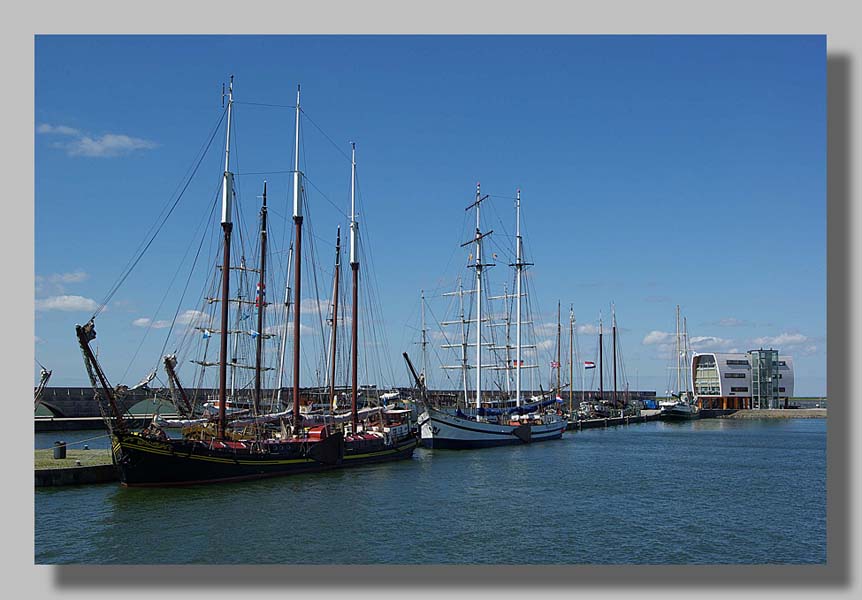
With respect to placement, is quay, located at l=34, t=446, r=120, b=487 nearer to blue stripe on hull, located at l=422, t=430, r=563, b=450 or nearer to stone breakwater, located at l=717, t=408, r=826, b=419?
blue stripe on hull, located at l=422, t=430, r=563, b=450

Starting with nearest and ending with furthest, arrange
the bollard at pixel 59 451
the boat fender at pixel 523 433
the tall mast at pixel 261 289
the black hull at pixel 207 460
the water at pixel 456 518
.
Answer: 1. the water at pixel 456 518
2. the black hull at pixel 207 460
3. the bollard at pixel 59 451
4. the tall mast at pixel 261 289
5. the boat fender at pixel 523 433

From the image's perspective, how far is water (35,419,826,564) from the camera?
26547mm

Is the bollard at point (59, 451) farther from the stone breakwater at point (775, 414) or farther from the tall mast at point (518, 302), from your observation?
the stone breakwater at point (775, 414)

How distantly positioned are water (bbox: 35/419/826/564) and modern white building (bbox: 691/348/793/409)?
105179 mm

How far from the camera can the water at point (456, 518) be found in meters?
26.5

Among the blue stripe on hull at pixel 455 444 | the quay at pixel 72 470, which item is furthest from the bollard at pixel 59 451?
the blue stripe on hull at pixel 455 444

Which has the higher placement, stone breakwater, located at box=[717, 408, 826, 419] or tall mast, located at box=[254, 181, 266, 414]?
tall mast, located at box=[254, 181, 266, 414]

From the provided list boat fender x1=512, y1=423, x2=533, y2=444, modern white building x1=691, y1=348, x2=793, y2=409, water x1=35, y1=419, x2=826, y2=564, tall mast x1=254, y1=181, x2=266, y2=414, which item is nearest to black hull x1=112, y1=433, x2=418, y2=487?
water x1=35, y1=419, x2=826, y2=564

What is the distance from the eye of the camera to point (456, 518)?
109 ft

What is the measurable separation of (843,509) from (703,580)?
3.50 m

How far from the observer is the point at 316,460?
47.2 m

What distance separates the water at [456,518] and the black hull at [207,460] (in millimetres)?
805

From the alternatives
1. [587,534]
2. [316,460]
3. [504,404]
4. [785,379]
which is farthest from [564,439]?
[785,379]

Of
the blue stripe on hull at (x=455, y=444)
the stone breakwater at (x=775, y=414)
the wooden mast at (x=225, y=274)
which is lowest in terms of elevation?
the stone breakwater at (x=775, y=414)
